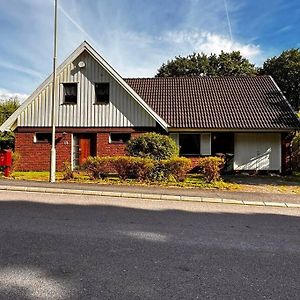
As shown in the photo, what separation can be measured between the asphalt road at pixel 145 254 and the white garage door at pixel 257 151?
11488mm

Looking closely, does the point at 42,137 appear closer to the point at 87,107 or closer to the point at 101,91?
the point at 87,107

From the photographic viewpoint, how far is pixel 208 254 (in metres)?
5.40

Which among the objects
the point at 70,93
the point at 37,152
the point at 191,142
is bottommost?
the point at 37,152

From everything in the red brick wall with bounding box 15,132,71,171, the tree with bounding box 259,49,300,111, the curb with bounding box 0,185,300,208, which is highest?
the tree with bounding box 259,49,300,111

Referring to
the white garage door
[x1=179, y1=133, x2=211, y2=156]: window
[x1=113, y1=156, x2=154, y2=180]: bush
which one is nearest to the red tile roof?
[x1=179, y1=133, x2=211, y2=156]: window

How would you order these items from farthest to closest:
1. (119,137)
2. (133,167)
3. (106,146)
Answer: (119,137) < (106,146) < (133,167)

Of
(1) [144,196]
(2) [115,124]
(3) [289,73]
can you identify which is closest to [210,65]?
(3) [289,73]

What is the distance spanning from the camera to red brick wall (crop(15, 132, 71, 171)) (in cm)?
1997

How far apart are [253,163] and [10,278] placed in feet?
58.6

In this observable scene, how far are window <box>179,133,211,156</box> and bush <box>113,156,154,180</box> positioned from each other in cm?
635

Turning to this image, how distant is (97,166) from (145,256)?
968 cm

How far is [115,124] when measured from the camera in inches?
773

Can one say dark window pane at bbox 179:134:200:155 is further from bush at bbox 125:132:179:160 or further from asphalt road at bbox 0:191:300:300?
asphalt road at bbox 0:191:300:300

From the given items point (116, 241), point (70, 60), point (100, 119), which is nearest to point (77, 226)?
point (116, 241)
